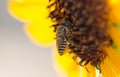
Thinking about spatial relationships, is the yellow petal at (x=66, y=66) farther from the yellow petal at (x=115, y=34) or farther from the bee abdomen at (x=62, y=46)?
the yellow petal at (x=115, y=34)

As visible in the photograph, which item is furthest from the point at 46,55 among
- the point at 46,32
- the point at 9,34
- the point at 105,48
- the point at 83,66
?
the point at 105,48

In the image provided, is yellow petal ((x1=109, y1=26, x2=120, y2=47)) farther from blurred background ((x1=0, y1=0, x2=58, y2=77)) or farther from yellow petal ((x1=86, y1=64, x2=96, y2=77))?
blurred background ((x1=0, y1=0, x2=58, y2=77))

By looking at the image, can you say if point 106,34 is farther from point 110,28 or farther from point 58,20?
point 58,20

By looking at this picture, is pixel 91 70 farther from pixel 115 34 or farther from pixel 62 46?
pixel 115 34

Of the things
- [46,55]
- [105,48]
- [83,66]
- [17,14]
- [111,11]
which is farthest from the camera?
[46,55]

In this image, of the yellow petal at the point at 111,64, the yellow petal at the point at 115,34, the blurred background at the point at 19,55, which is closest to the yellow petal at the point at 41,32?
the yellow petal at the point at 111,64
